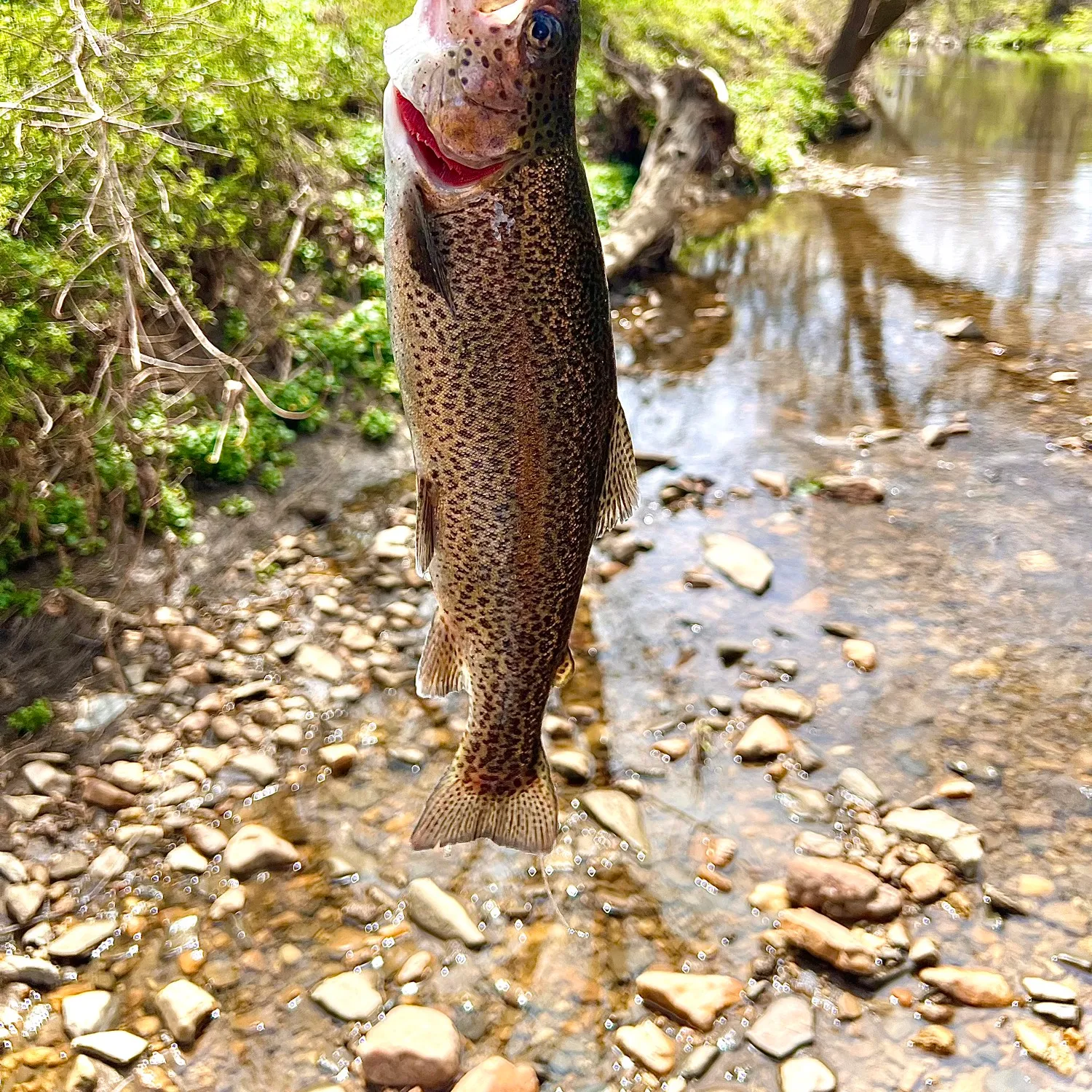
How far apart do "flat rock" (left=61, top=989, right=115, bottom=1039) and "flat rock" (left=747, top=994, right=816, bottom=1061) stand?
5.82 ft

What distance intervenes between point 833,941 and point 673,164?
838 cm

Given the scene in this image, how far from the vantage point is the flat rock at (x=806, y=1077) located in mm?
2365

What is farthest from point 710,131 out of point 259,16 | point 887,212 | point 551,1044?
point 551,1044

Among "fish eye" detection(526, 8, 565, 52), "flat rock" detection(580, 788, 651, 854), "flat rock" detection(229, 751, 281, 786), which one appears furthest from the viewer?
"flat rock" detection(229, 751, 281, 786)

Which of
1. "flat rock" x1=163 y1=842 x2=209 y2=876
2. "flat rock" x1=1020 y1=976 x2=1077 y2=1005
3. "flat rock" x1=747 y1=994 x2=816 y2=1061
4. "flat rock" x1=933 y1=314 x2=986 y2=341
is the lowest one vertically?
"flat rock" x1=747 y1=994 x2=816 y2=1061

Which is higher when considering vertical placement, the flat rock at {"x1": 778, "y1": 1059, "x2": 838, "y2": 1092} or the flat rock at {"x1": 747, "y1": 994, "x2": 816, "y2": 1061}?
the flat rock at {"x1": 747, "y1": 994, "x2": 816, "y2": 1061}

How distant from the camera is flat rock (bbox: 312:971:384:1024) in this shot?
2.58 metres

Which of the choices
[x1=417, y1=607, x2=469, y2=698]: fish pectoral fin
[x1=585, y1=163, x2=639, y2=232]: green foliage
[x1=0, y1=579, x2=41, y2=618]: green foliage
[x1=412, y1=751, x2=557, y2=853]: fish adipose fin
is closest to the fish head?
[x1=417, y1=607, x2=469, y2=698]: fish pectoral fin

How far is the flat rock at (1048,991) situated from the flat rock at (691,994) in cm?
79

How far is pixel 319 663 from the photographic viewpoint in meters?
3.90

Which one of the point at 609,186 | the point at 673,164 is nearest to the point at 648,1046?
the point at 673,164

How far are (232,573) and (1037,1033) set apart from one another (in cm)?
355

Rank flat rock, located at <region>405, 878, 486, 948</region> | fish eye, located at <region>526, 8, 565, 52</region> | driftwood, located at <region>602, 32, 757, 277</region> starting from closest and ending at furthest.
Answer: fish eye, located at <region>526, 8, 565, 52</region> < flat rock, located at <region>405, 878, 486, 948</region> < driftwood, located at <region>602, 32, 757, 277</region>

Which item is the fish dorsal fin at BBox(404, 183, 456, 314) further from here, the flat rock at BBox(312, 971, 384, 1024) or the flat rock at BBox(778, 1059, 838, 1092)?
the flat rock at BBox(778, 1059, 838, 1092)
